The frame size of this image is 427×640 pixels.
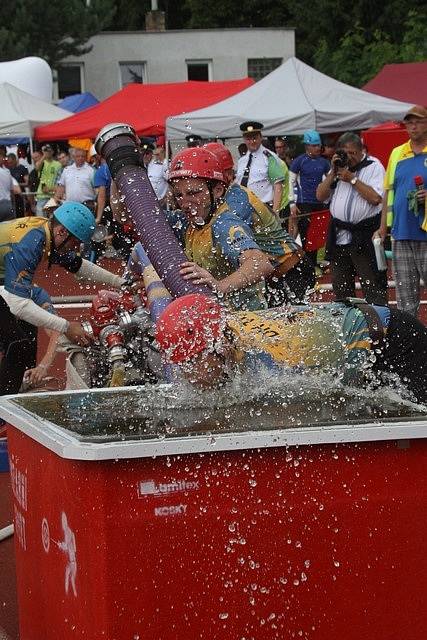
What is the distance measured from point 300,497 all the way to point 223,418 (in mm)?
476

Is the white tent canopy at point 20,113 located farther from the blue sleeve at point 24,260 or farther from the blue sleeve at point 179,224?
the blue sleeve at point 179,224

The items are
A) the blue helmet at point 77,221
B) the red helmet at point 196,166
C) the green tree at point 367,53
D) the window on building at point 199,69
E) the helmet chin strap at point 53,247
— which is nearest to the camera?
the red helmet at point 196,166

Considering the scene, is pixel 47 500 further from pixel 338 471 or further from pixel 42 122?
pixel 42 122

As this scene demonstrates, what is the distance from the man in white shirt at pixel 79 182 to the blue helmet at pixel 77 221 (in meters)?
14.8

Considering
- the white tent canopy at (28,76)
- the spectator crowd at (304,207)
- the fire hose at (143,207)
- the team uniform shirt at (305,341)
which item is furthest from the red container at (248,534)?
the white tent canopy at (28,76)

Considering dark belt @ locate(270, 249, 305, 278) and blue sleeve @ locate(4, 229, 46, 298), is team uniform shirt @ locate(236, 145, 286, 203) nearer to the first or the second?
blue sleeve @ locate(4, 229, 46, 298)

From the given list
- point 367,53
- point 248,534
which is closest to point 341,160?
point 248,534

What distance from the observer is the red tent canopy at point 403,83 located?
2639 centimetres

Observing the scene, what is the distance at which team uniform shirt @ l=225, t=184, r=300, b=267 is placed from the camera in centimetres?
639

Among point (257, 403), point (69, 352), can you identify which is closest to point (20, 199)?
point (69, 352)

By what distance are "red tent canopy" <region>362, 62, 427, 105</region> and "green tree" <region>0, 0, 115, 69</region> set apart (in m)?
16.6

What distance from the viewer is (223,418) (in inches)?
171

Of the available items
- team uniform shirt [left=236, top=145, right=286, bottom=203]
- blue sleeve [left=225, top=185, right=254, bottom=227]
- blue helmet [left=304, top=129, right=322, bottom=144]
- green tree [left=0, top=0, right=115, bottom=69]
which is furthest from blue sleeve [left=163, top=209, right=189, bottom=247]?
green tree [left=0, top=0, right=115, bottom=69]

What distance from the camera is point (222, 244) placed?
6039mm
